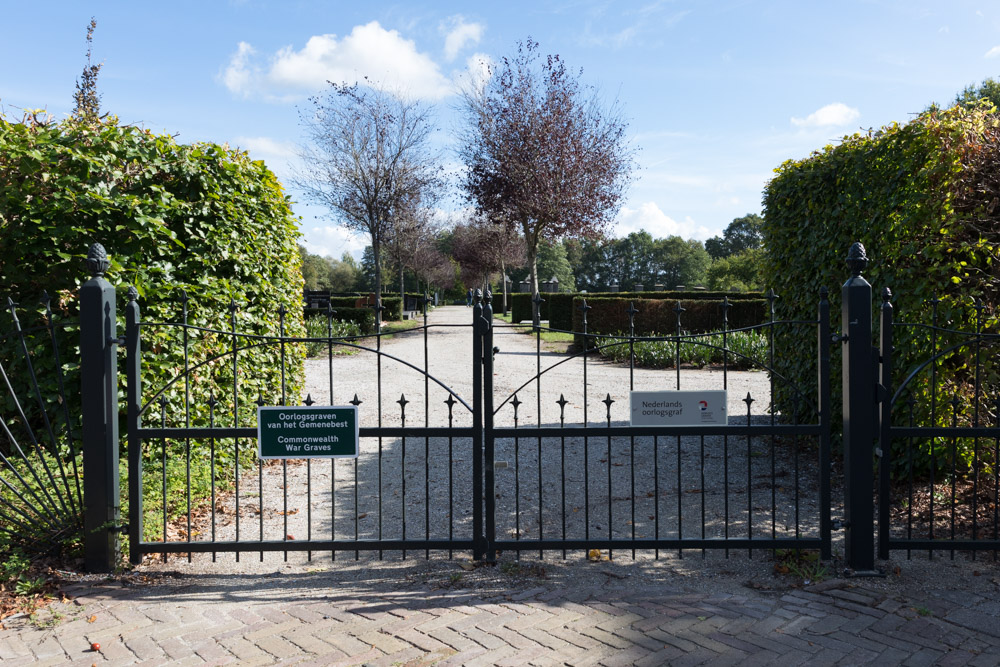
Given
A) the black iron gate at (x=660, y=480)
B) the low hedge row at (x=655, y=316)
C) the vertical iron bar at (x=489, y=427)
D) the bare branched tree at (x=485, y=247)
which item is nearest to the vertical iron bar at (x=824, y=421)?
the black iron gate at (x=660, y=480)

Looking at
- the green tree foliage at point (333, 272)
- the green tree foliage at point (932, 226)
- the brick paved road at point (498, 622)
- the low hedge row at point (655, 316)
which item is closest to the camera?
the brick paved road at point (498, 622)

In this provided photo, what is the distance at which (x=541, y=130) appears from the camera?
23906mm

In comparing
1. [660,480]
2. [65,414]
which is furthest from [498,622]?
[65,414]

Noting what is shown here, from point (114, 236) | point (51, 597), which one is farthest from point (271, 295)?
point (51, 597)

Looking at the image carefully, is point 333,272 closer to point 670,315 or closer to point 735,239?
point 735,239

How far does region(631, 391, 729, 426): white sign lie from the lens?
13.4 feet

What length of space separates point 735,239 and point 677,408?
86.6 m

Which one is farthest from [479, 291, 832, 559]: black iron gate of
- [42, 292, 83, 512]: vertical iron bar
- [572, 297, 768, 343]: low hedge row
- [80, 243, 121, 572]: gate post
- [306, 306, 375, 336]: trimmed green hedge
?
[306, 306, 375, 336]: trimmed green hedge

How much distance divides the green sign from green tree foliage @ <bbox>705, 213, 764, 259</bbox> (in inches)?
3228

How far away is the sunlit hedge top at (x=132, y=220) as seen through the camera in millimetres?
4695

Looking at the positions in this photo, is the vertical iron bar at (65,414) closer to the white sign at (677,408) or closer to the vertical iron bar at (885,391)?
the white sign at (677,408)

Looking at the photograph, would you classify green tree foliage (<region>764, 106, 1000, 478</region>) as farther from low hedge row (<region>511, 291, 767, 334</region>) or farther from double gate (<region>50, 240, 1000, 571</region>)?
low hedge row (<region>511, 291, 767, 334</region>)

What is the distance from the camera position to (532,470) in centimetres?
627

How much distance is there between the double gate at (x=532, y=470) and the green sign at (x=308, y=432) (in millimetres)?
106
